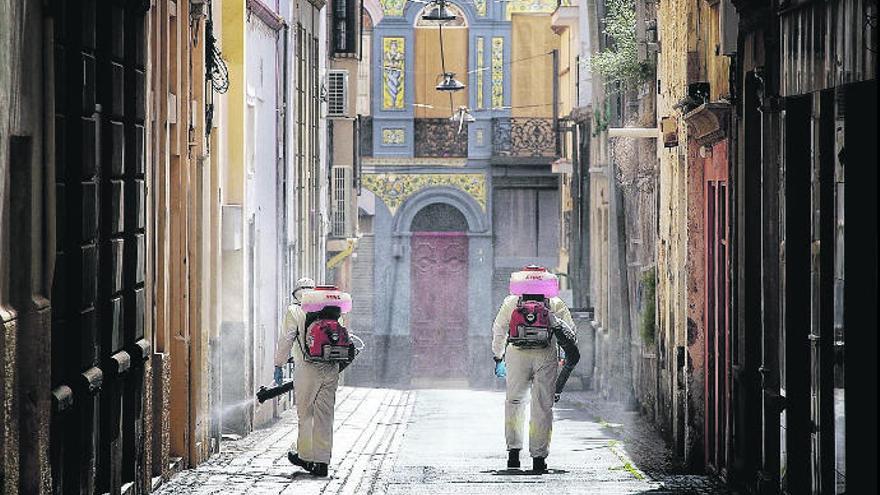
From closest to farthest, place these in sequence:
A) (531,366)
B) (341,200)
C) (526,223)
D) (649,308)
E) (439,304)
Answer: (531,366)
(649,308)
(341,200)
(439,304)
(526,223)

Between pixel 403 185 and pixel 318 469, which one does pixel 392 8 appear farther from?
pixel 318 469

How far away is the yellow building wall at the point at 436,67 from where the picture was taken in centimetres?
4269

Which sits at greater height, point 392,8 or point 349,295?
point 392,8

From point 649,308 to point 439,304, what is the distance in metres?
21.2

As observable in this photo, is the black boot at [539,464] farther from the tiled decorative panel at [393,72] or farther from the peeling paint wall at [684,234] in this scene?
the tiled decorative panel at [393,72]

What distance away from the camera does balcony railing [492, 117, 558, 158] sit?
42.5 metres

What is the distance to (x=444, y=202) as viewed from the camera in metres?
42.8

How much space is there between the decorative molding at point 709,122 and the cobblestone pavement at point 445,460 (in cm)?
265

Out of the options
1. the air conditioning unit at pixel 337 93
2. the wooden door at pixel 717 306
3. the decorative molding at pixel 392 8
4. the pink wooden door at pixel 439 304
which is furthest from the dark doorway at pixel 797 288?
the decorative molding at pixel 392 8

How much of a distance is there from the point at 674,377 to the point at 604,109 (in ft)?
38.3

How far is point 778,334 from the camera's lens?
1160 cm

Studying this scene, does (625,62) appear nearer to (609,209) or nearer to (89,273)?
(609,209)

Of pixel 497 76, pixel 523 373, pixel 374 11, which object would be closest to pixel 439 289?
pixel 497 76

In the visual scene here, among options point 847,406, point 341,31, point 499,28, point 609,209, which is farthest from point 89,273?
point 499,28
